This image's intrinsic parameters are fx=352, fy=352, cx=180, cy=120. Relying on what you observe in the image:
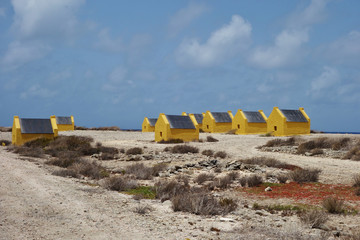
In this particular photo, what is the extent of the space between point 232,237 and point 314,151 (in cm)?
1865

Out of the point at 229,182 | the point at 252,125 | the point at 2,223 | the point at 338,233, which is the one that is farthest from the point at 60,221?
the point at 252,125

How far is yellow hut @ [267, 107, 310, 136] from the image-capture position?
39438 mm

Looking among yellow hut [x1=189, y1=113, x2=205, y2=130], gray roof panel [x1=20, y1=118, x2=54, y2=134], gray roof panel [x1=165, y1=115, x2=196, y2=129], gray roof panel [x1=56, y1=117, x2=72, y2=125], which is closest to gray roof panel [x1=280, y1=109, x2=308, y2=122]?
gray roof panel [x1=165, y1=115, x2=196, y2=129]

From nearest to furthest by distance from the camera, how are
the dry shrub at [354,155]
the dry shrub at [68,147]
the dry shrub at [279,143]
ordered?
the dry shrub at [354,155] → the dry shrub at [68,147] → the dry shrub at [279,143]

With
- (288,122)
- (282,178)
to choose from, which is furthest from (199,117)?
(282,178)

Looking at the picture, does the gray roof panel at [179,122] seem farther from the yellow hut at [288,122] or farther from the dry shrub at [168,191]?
the dry shrub at [168,191]

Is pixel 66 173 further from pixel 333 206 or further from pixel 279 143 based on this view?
pixel 279 143

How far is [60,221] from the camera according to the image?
288 inches

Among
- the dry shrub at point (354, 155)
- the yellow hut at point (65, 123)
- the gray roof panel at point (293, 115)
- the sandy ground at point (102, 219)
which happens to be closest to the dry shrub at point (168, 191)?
the sandy ground at point (102, 219)

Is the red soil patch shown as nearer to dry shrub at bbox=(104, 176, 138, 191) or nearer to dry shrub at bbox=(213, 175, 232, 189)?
dry shrub at bbox=(213, 175, 232, 189)

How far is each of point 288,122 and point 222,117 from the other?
15.1 m

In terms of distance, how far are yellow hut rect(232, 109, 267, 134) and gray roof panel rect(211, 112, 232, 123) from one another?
4442 mm

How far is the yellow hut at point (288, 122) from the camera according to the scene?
3944 centimetres

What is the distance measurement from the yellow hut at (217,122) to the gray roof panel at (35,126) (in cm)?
2697
